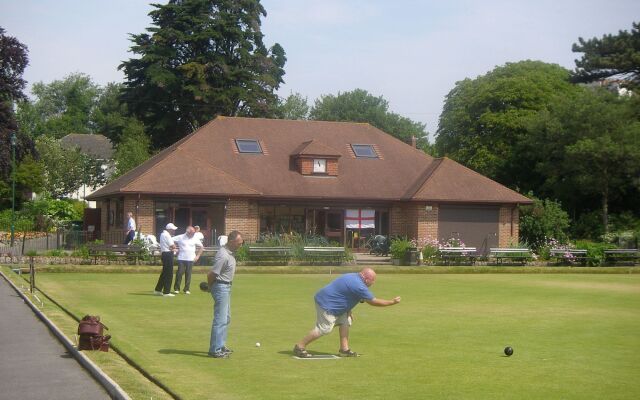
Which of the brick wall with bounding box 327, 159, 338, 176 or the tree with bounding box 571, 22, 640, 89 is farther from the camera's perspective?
the brick wall with bounding box 327, 159, 338, 176

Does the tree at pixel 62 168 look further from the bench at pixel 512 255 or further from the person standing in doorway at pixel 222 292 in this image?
the person standing in doorway at pixel 222 292

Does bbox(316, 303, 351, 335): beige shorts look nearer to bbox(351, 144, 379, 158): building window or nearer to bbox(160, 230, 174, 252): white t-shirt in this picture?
bbox(160, 230, 174, 252): white t-shirt

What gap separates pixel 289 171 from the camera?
47.7 m

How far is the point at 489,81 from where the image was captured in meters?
72.6

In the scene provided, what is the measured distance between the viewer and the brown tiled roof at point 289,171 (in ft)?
142

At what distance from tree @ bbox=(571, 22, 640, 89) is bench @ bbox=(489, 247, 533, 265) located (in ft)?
34.0

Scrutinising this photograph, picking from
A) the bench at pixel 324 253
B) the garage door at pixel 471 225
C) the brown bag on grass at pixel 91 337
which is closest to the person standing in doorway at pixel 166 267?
the brown bag on grass at pixel 91 337

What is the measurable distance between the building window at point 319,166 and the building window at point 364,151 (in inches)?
119

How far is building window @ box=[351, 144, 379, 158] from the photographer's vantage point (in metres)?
50.4

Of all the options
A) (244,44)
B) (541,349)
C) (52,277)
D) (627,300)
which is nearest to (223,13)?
(244,44)

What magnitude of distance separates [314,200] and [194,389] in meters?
36.3

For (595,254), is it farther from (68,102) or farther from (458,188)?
(68,102)

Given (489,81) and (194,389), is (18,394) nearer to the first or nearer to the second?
(194,389)

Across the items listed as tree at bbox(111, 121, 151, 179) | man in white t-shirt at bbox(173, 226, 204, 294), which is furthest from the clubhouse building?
man in white t-shirt at bbox(173, 226, 204, 294)
